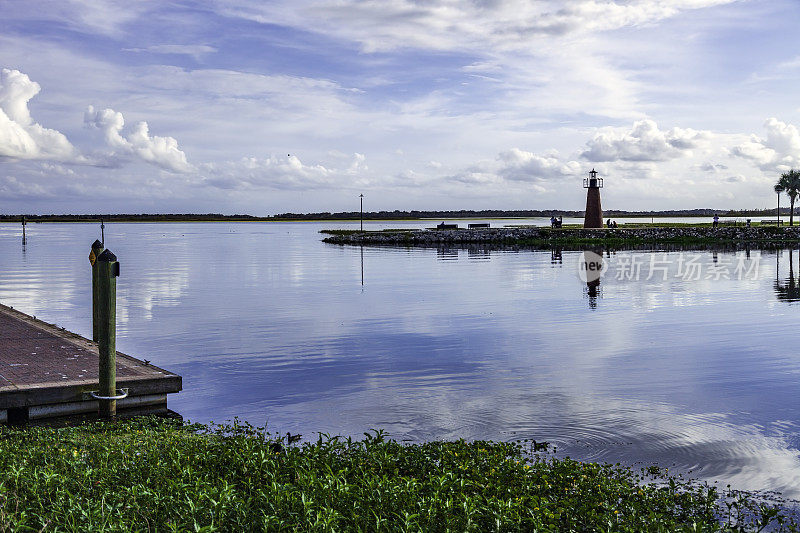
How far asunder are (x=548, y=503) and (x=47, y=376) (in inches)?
380

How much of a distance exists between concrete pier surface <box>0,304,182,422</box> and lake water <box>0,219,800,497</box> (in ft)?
3.70

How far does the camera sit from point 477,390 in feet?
51.1

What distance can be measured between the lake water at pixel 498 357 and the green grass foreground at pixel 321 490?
1.79 meters

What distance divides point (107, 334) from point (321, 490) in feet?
21.6

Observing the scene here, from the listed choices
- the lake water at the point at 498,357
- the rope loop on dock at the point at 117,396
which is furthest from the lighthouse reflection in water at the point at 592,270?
the rope loop on dock at the point at 117,396

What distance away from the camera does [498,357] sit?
19.4 m

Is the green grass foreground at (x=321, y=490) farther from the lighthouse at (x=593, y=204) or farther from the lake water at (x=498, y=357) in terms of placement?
the lighthouse at (x=593, y=204)

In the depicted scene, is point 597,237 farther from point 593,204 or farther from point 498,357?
point 498,357

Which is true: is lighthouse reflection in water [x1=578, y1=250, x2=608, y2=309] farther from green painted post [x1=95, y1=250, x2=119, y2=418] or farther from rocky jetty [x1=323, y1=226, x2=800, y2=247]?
green painted post [x1=95, y1=250, x2=119, y2=418]

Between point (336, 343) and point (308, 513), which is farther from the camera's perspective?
point (336, 343)

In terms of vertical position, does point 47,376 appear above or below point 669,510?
above

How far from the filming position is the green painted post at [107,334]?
1244cm

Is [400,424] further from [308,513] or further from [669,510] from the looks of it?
[308,513]

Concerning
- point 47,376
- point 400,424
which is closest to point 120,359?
point 47,376
